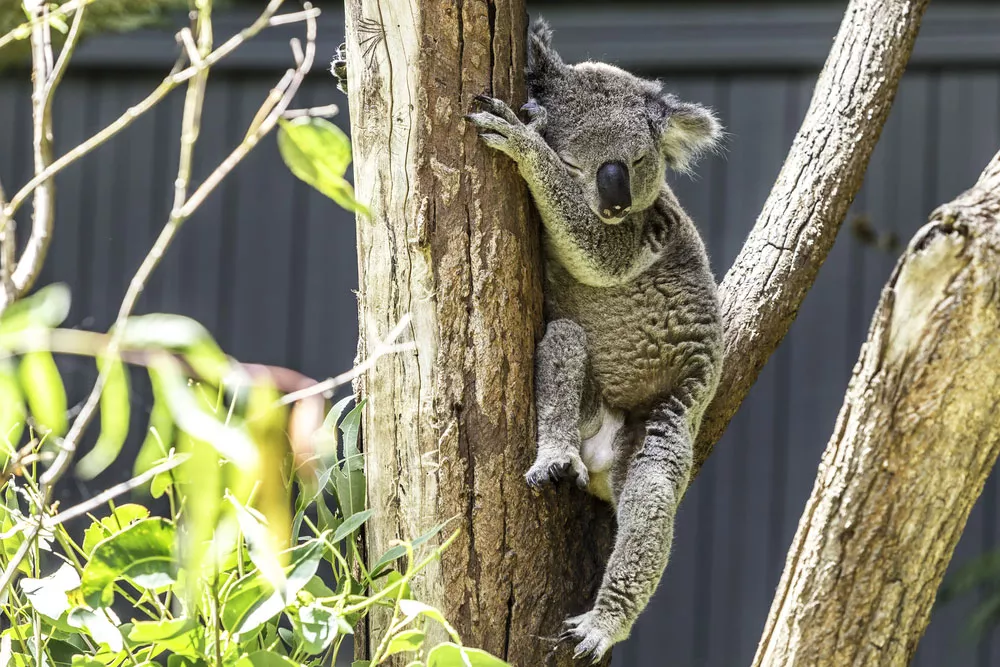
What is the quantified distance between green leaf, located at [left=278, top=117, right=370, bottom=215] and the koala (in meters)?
0.99

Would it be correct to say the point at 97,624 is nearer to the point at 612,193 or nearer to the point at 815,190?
the point at 612,193

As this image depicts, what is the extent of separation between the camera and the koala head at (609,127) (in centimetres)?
244

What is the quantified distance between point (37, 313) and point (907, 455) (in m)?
1.06

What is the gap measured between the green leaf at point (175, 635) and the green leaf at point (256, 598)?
0.04m

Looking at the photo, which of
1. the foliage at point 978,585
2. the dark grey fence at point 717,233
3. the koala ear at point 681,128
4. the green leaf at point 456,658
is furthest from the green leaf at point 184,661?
the foliage at point 978,585

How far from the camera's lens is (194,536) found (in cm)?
115

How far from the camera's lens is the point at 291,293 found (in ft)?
16.7

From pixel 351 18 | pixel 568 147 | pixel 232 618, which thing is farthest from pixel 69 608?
pixel 568 147

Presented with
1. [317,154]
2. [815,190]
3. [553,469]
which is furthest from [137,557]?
[815,190]

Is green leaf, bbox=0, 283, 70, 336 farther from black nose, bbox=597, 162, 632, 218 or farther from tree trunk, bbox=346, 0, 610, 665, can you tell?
black nose, bbox=597, 162, 632, 218

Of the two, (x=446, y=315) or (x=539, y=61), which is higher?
(x=539, y=61)

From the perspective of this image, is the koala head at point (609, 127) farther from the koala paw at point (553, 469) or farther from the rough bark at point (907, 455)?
the rough bark at point (907, 455)

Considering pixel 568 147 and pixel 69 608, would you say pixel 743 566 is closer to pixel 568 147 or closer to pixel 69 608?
pixel 568 147

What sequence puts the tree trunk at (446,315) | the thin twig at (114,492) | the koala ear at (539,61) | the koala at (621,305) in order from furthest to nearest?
the koala ear at (539,61) → the koala at (621,305) → the tree trunk at (446,315) → the thin twig at (114,492)
